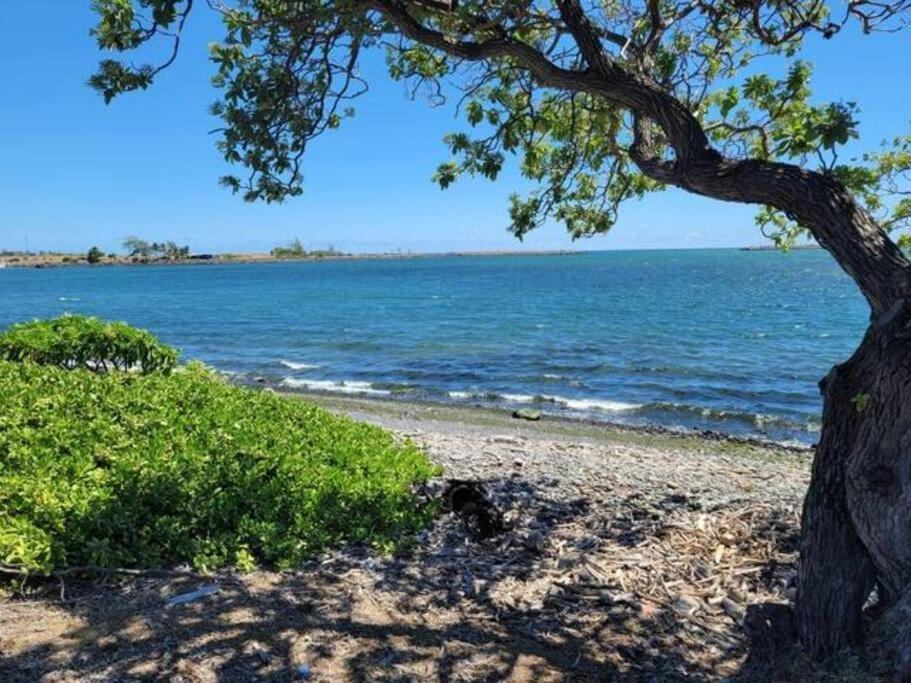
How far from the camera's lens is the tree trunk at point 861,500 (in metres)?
2.96

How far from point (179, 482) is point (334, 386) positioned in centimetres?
1657

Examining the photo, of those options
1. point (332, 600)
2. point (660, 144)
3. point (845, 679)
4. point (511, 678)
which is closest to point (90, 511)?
point (332, 600)


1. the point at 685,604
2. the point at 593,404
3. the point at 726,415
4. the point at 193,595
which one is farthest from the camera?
the point at 593,404

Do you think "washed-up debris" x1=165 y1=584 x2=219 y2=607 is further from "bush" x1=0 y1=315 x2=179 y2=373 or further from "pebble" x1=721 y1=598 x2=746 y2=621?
"bush" x1=0 y1=315 x2=179 y2=373

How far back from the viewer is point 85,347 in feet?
39.0

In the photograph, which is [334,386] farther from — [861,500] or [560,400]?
[861,500]

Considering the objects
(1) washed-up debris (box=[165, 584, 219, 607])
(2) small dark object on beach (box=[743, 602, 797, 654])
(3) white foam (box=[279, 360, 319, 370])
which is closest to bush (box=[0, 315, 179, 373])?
(1) washed-up debris (box=[165, 584, 219, 607])

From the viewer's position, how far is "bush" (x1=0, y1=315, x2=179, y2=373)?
38.5 feet

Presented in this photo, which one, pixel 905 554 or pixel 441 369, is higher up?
pixel 905 554

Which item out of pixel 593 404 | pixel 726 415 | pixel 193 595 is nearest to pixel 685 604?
pixel 193 595

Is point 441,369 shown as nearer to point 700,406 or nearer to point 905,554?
point 700,406

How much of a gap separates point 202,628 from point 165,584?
79cm

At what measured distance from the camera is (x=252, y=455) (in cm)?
675

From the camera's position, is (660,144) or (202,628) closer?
(202,628)
